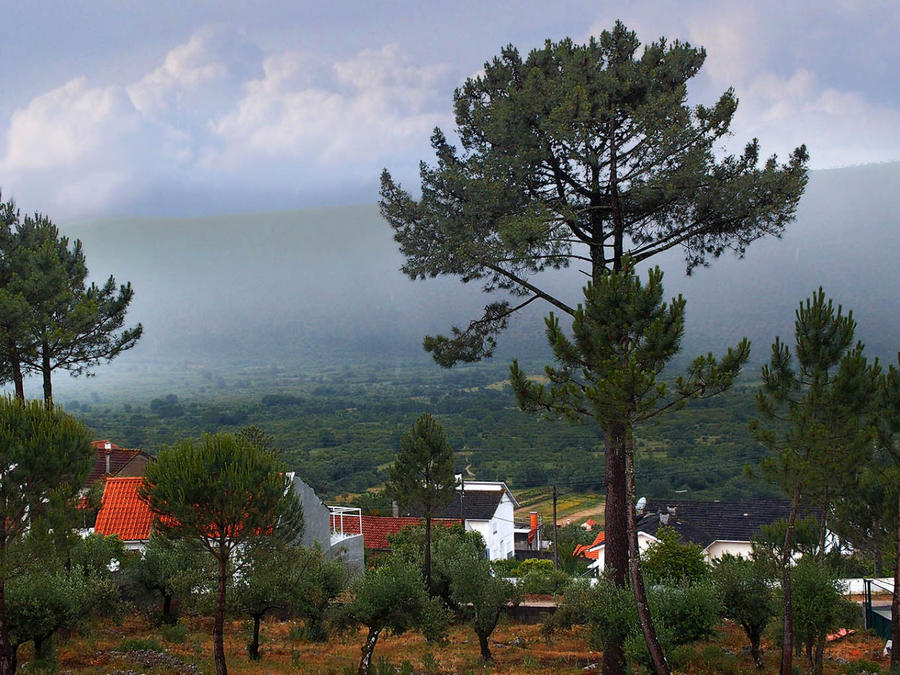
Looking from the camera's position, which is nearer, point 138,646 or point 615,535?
point 615,535

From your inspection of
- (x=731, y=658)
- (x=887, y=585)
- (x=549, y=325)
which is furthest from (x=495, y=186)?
(x=887, y=585)

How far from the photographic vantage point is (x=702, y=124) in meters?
16.4

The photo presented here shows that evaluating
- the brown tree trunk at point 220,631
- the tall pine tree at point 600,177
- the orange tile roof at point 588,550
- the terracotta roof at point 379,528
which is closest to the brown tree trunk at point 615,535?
the tall pine tree at point 600,177

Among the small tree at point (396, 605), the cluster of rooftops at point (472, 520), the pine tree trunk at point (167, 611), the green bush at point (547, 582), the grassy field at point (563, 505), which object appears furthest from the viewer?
the grassy field at point (563, 505)

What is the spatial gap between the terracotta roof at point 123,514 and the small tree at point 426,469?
891cm

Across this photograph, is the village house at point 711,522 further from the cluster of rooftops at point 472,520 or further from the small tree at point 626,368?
the small tree at point 626,368

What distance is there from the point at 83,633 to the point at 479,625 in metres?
9.17

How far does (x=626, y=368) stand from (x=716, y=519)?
3405 centimetres

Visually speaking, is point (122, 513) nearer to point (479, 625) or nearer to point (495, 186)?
point (479, 625)

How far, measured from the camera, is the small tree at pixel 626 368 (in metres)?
13.2

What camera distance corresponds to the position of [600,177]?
666 inches

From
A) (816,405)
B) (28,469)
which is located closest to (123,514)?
Result: (28,469)

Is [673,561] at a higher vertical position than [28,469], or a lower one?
lower

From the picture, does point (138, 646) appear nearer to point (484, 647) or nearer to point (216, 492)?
point (216, 492)
